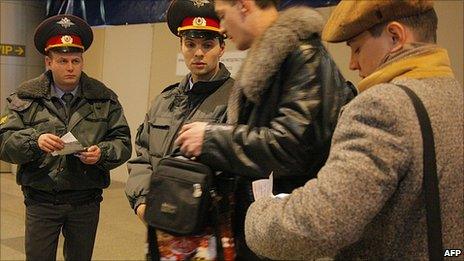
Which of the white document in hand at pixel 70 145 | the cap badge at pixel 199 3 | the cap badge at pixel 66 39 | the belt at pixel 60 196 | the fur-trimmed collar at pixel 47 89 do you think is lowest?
the belt at pixel 60 196

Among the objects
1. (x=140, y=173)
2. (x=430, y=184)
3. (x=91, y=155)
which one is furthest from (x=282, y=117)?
(x=91, y=155)

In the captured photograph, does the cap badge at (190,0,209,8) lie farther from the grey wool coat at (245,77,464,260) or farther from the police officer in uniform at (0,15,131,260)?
the grey wool coat at (245,77,464,260)

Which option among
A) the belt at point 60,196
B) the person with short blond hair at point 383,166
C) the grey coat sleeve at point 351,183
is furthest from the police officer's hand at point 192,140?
the belt at point 60,196

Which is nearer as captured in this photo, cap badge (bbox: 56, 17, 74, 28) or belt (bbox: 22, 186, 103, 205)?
belt (bbox: 22, 186, 103, 205)

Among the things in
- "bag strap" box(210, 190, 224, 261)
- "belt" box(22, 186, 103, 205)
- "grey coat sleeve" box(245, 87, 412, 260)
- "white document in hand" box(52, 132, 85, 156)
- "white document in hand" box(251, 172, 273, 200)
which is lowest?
"belt" box(22, 186, 103, 205)

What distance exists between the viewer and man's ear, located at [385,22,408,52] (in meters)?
0.98

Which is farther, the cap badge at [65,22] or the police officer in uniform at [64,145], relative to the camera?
the cap badge at [65,22]

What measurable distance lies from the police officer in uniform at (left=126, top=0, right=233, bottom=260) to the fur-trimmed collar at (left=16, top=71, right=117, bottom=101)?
548 millimetres

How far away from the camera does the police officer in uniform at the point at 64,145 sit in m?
2.39

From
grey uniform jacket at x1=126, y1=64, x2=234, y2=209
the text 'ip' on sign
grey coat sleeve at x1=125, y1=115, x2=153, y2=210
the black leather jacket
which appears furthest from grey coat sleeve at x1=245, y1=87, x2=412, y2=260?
→ the text 'ip' on sign

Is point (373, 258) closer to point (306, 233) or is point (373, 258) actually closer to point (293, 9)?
point (306, 233)

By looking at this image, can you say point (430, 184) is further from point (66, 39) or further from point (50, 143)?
point (66, 39)

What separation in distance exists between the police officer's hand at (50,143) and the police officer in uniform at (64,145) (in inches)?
1.1

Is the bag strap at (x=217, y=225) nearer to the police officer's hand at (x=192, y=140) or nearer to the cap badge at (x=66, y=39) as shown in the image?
the police officer's hand at (x=192, y=140)
